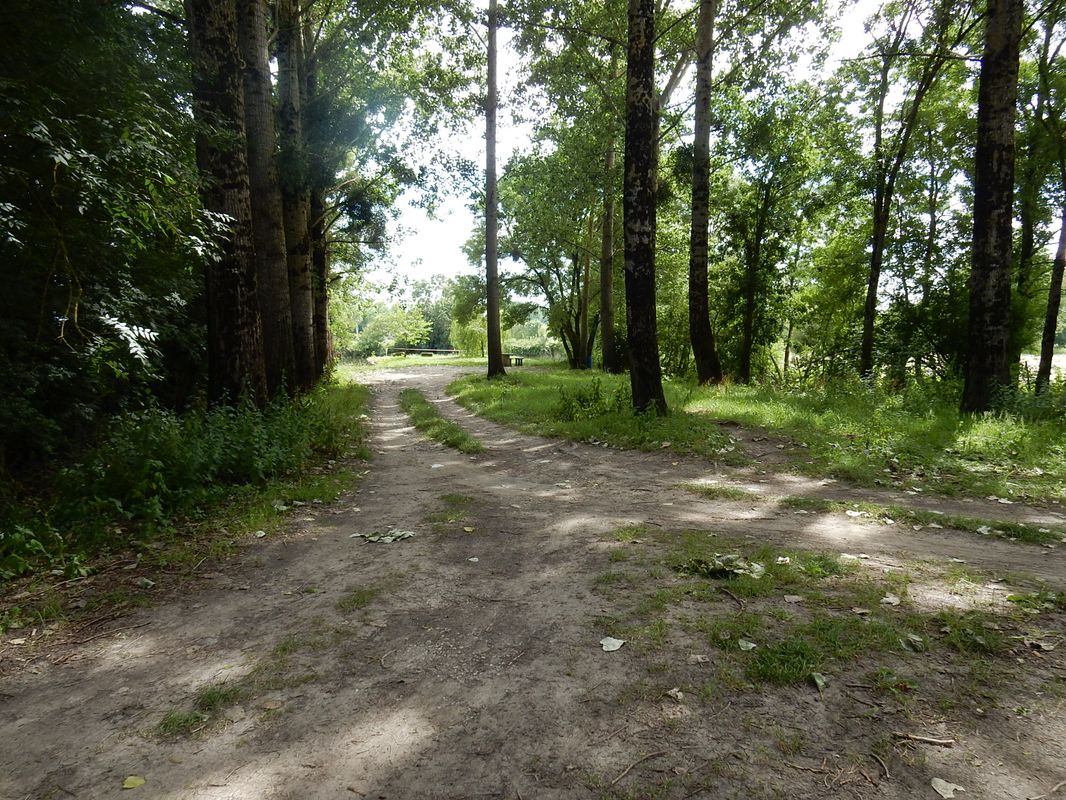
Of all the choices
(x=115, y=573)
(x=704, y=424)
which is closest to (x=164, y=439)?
(x=115, y=573)

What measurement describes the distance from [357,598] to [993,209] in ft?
36.4

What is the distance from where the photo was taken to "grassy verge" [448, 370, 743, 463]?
28.5ft

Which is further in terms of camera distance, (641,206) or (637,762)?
(641,206)

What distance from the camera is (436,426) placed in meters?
12.0

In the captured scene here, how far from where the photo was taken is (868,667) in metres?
2.70

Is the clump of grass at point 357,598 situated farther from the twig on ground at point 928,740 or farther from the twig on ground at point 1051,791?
the twig on ground at point 1051,791

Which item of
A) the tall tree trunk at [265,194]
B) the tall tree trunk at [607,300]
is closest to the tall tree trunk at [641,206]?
the tall tree trunk at [265,194]

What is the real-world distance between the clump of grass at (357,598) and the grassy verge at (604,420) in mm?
5605

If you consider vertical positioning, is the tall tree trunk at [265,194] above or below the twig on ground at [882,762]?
above

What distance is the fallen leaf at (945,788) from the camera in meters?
1.96

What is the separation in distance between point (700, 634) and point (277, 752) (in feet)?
7.20

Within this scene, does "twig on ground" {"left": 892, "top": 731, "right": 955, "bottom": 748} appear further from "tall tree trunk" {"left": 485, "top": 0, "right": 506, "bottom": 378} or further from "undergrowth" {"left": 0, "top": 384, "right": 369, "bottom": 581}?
"tall tree trunk" {"left": 485, "top": 0, "right": 506, "bottom": 378}

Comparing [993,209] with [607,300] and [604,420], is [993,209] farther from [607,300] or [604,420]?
[607,300]

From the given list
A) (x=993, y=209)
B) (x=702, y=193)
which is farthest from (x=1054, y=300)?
(x=702, y=193)
